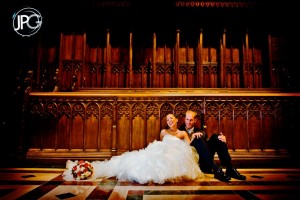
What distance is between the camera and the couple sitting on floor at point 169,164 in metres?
3.02

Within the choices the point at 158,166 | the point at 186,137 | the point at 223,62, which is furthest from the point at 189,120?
the point at 223,62

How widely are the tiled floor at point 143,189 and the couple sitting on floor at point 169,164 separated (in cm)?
11

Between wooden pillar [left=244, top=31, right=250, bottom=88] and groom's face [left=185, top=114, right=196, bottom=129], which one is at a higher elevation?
wooden pillar [left=244, top=31, right=250, bottom=88]

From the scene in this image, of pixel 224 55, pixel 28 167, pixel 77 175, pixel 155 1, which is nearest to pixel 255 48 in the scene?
pixel 224 55

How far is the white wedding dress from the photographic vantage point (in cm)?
299

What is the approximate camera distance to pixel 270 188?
111 inches

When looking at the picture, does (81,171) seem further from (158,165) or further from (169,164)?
(169,164)

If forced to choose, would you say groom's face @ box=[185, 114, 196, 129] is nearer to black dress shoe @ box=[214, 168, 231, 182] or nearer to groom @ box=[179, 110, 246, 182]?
groom @ box=[179, 110, 246, 182]

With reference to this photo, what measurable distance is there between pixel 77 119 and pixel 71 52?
263 cm

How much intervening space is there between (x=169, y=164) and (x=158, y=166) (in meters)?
0.15

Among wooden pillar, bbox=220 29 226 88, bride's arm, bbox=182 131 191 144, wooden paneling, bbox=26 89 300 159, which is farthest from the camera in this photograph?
wooden pillar, bbox=220 29 226 88

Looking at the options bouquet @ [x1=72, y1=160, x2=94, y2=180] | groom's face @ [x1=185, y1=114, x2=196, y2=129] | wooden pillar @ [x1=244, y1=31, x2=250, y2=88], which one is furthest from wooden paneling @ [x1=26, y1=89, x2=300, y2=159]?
wooden pillar @ [x1=244, y1=31, x2=250, y2=88]

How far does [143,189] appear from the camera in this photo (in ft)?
8.89

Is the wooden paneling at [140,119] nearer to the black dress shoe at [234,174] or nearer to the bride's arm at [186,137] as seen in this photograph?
the bride's arm at [186,137]
